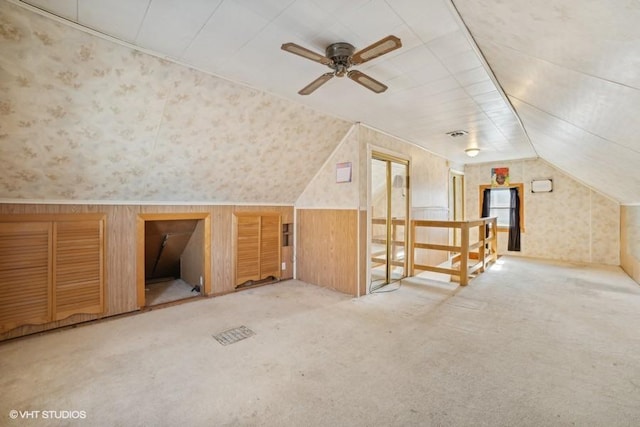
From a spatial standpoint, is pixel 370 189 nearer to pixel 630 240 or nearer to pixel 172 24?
pixel 172 24

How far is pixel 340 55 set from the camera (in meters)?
2.06

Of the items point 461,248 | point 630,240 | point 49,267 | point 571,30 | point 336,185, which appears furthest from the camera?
point 630,240

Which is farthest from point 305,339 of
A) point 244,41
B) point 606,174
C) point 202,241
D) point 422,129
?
point 606,174

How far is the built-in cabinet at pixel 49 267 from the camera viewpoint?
2525 mm

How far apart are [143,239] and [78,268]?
2.10 feet

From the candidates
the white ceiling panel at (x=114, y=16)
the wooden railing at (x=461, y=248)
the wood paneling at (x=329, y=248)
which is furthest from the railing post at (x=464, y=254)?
the white ceiling panel at (x=114, y=16)

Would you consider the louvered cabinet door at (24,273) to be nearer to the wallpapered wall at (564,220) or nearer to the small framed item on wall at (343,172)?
the small framed item on wall at (343,172)

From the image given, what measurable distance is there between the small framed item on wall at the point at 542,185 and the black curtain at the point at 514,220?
365mm

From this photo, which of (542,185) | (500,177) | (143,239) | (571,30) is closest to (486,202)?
(500,177)

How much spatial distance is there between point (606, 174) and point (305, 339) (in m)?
4.77

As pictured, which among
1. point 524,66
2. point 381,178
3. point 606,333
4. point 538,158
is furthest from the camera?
point 538,158

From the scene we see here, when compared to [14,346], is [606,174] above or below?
above

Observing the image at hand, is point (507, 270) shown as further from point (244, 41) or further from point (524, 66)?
point (244, 41)

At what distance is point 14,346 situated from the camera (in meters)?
2.45
